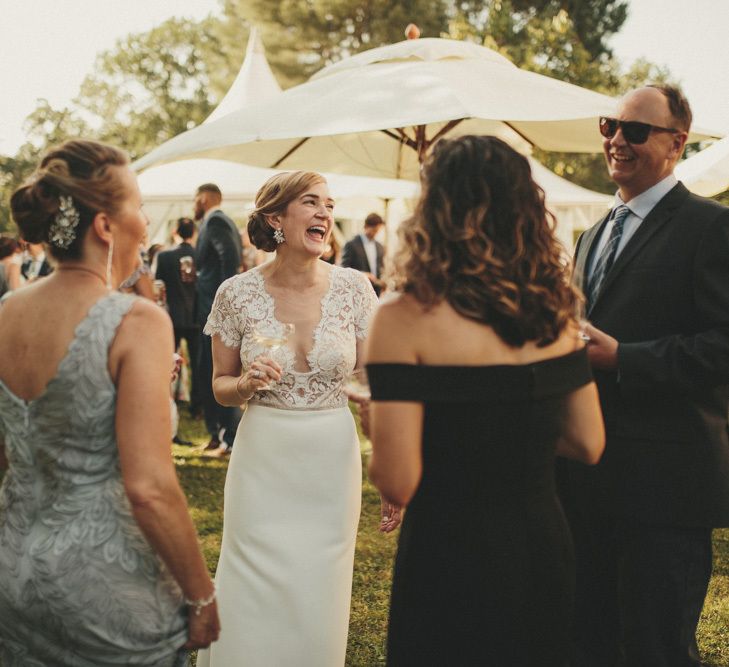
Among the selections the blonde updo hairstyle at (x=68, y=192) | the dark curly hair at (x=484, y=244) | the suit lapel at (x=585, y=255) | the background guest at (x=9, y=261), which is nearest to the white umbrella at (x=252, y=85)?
the background guest at (x=9, y=261)

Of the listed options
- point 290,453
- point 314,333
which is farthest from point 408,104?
point 290,453

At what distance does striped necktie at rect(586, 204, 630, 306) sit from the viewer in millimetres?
2861

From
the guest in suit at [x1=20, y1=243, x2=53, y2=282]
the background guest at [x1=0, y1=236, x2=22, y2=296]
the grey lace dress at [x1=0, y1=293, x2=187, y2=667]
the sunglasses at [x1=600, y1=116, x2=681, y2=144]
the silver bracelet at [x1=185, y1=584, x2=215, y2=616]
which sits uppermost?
the sunglasses at [x1=600, y1=116, x2=681, y2=144]

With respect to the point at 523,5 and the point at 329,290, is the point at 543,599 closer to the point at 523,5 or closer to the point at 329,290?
the point at 329,290

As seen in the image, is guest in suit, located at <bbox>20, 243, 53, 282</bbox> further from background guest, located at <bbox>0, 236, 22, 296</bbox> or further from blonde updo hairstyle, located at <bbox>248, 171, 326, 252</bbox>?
blonde updo hairstyle, located at <bbox>248, 171, 326, 252</bbox>

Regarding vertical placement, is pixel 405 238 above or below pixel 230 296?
above

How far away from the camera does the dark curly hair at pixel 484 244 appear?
1858 millimetres

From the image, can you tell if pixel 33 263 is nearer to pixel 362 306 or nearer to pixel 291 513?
pixel 362 306

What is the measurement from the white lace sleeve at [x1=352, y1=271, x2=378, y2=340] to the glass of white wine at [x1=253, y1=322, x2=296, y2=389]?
0.33 m

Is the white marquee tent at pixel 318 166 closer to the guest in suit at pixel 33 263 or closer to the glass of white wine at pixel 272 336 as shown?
the glass of white wine at pixel 272 336

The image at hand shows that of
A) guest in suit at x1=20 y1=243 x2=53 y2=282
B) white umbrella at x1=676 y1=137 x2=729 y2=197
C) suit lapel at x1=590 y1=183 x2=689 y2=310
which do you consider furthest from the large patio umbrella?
guest in suit at x1=20 y1=243 x2=53 y2=282

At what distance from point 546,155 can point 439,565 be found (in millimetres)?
18519

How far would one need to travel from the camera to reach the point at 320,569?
3260 mm

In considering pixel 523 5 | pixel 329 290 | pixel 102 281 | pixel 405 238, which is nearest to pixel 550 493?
pixel 405 238
